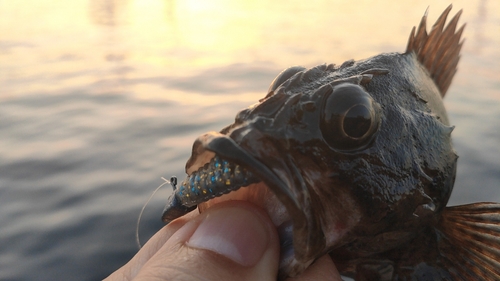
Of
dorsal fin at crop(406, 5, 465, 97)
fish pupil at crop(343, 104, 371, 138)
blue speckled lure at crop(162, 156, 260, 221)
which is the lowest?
blue speckled lure at crop(162, 156, 260, 221)

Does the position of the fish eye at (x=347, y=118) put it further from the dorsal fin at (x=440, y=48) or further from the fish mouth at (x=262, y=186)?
the dorsal fin at (x=440, y=48)

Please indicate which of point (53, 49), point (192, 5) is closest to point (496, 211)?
point (53, 49)

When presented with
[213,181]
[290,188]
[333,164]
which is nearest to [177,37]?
[213,181]

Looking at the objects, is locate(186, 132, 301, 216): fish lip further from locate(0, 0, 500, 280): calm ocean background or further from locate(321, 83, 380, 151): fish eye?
locate(0, 0, 500, 280): calm ocean background

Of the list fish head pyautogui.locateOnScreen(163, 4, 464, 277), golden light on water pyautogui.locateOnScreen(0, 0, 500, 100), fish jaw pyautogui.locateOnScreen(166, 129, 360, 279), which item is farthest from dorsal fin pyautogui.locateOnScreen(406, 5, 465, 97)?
golden light on water pyautogui.locateOnScreen(0, 0, 500, 100)

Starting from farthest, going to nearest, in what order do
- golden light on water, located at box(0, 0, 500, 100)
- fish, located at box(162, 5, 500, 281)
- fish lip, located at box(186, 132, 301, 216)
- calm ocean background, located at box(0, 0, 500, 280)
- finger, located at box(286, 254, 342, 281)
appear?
golden light on water, located at box(0, 0, 500, 100), calm ocean background, located at box(0, 0, 500, 280), finger, located at box(286, 254, 342, 281), fish, located at box(162, 5, 500, 281), fish lip, located at box(186, 132, 301, 216)

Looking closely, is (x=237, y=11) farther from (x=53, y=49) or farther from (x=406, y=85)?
(x=406, y=85)
